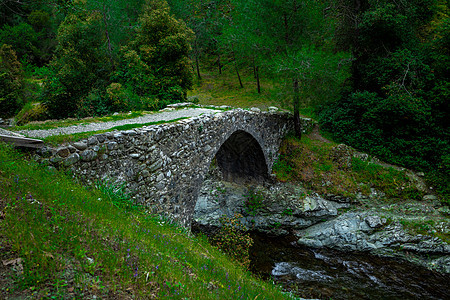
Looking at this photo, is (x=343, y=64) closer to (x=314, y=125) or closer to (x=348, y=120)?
(x=348, y=120)

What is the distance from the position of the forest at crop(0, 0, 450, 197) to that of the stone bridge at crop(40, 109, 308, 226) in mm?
6082

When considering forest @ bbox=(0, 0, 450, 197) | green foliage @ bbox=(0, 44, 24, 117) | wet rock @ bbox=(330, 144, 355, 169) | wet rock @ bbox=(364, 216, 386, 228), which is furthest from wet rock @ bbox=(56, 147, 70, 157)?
green foliage @ bbox=(0, 44, 24, 117)

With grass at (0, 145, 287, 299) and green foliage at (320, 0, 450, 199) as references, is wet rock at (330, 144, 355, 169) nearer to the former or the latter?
green foliage at (320, 0, 450, 199)

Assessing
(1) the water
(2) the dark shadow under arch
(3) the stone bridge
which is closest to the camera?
(3) the stone bridge

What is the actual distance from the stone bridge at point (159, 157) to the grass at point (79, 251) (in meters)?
0.64

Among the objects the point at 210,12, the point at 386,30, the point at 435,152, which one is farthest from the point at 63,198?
the point at 210,12

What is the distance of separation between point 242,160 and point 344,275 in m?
9.36

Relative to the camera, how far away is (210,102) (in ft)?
99.3

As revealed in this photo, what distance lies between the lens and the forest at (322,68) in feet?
53.3

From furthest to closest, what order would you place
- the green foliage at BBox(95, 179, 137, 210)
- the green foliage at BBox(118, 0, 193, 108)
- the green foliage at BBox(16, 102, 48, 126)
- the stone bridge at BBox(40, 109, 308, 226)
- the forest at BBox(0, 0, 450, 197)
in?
1. the green foliage at BBox(16, 102, 48, 126)
2. the green foliage at BBox(118, 0, 193, 108)
3. the forest at BBox(0, 0, 450, 197)
4. the green foliage at BBox(95, 179, 137, 210)
5. the stone bridge at BBox(40, 109, 308, 226)

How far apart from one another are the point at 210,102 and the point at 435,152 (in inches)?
840

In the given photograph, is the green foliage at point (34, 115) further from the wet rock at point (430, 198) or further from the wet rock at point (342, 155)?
the wet rock at point (430, 198)

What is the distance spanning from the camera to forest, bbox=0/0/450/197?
16.2 metres

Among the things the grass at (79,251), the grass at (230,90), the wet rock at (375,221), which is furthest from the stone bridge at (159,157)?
the grass at (230,90)
